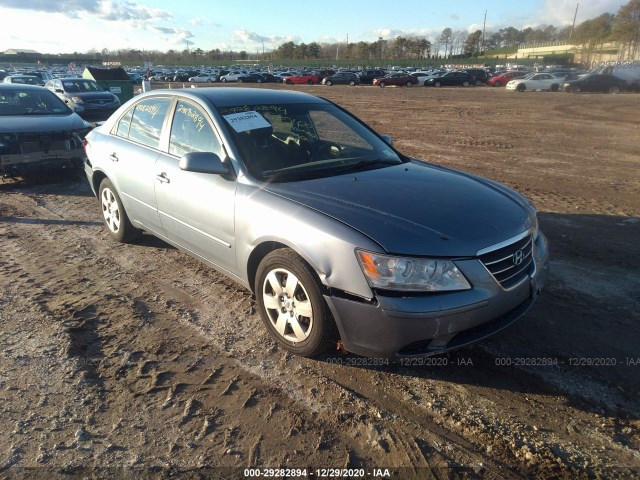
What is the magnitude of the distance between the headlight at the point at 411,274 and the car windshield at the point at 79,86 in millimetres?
17493

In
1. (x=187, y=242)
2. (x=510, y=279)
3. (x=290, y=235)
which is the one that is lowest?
(x=187, y=242)

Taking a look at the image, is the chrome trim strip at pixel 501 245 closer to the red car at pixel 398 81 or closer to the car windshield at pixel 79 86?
the car windshield at pixel 79 86

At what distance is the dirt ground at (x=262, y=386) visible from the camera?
2451 mm

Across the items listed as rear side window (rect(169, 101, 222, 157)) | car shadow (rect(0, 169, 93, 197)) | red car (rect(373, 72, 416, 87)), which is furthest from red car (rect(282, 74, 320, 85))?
rear side window (rect(169, 101, 222, 157))

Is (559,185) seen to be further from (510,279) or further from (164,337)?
(164,337)

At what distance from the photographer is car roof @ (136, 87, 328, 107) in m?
4.14

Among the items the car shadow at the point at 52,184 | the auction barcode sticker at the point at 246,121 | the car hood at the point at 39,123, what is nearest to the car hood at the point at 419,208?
the auction barcode sticker at the point at 246,121

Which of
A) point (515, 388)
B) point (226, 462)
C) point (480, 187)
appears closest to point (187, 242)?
point (226, 462)

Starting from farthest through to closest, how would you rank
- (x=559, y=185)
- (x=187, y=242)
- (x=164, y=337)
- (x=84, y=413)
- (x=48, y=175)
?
(x=48, y=175) < (x=559, y=185) < (x=187, y=242) < (x=164, y=337) < (x=84, y=413)

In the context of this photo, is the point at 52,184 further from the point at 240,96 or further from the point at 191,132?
the point at 240,96

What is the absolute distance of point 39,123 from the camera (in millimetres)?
7879

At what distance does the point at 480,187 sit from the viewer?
3.70 metres

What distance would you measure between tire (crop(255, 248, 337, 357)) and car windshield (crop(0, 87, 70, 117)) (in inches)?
288

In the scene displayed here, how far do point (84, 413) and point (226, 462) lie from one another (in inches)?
37.6
